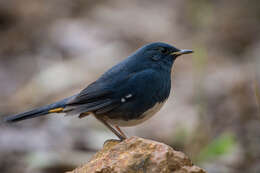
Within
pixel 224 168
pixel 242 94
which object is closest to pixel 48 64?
pixel 242 94

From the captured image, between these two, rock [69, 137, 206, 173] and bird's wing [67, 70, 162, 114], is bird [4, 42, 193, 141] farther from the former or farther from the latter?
rock [69, 137, 206, 173]

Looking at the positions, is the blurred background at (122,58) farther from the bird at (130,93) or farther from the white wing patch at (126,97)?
the white wing patch at (126,97)

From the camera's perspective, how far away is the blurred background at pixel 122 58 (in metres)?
7.42

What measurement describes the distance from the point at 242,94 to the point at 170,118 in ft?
4.62

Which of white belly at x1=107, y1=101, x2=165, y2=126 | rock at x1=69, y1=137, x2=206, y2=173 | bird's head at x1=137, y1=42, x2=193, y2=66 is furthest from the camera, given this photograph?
bird's head at x1=137, y1=42, x2=193, y2=66

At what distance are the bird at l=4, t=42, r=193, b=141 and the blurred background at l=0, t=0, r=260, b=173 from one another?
106 centimetres

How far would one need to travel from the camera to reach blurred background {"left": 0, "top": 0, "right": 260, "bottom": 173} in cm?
742

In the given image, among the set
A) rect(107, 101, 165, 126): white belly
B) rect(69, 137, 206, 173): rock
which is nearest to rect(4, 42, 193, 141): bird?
rect(107, 101, 165, 126): white belly

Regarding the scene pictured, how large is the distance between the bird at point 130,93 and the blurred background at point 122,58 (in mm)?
1057

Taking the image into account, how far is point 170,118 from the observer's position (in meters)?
8.95

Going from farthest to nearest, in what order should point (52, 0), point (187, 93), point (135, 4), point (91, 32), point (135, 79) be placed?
point (135, 4), point (52, 0), point (91, 32), point (187, 93), point (135, 79)

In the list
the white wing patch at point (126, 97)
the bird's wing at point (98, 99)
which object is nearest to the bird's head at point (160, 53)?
the bird's wing at point (98, 99)

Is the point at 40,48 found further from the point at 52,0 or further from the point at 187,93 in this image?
the point at 187,93

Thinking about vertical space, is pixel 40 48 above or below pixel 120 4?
below
